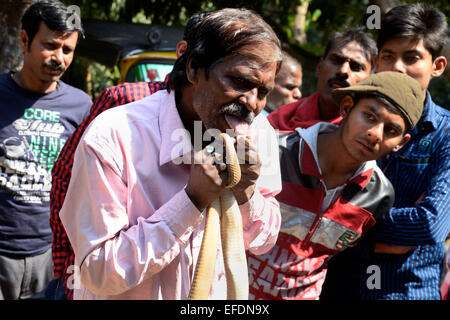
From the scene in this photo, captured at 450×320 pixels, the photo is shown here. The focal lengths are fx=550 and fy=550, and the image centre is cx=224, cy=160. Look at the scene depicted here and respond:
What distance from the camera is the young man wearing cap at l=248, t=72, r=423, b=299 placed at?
2.76 m

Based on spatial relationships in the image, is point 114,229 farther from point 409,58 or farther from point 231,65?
point 409,58

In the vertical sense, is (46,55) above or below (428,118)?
above

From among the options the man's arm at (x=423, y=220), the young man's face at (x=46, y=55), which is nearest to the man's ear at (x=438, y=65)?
the man's arm at (x=423, y=220)

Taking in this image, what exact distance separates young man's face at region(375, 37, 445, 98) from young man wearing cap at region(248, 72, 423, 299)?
0.41 meters

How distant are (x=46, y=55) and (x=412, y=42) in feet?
7.58

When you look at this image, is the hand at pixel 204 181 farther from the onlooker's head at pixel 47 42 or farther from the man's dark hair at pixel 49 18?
the man's dark hair at pixel 49 18

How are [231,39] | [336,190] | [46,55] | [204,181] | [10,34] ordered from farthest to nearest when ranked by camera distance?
[10,34], [46,55], [336,190], [231,39], [204,181]

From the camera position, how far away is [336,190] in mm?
2865

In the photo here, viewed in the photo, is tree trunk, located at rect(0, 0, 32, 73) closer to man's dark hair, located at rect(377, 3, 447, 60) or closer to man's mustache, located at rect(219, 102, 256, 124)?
man's dark hair, located at rect(377, 3, 447, 60)

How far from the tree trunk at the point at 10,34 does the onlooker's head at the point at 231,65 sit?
3.76m

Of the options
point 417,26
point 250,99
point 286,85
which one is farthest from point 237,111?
point 286,85

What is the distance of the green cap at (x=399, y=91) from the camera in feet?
9.03
